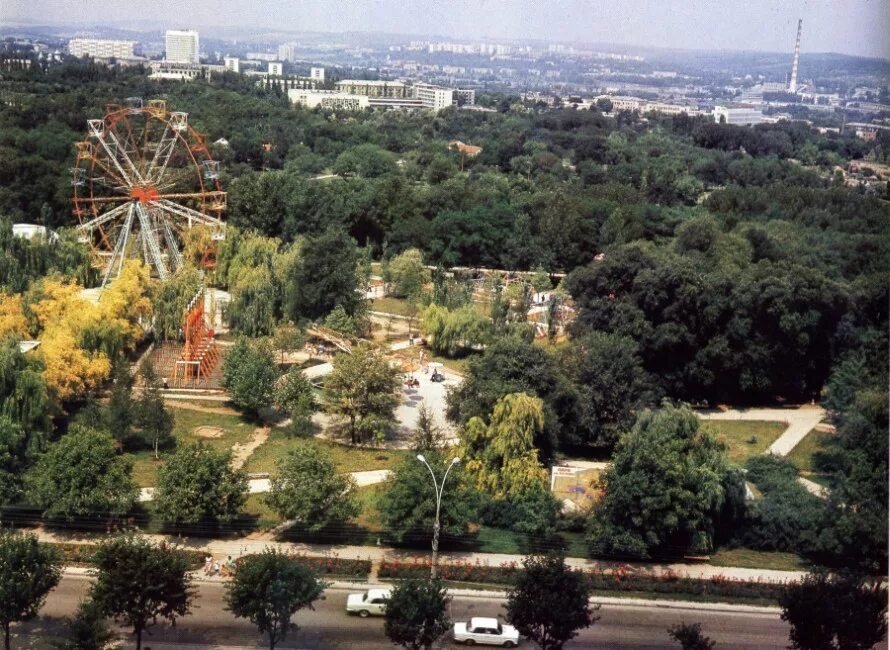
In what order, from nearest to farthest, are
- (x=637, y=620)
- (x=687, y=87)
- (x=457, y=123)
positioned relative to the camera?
(x=637, y=620), (x=687, y=87), (x=457, y=123)

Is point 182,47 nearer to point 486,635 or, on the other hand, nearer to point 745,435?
point 745,435

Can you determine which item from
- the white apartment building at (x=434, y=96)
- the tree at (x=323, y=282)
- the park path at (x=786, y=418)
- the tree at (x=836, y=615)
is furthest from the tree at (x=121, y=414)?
the white apartment building at (x=434, y=96)

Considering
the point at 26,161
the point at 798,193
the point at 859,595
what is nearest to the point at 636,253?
the point at 859,595

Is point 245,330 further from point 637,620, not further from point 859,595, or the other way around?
point 859,595

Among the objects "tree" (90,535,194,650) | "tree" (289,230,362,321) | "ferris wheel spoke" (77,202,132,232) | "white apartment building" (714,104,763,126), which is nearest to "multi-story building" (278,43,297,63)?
"ferris wheel spoke" (77,202,132,232)

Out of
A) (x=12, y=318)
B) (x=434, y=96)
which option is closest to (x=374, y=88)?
(x=434, y=96)

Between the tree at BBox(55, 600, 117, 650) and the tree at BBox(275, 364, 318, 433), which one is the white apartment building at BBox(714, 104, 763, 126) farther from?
the tree at BBox(55, 600, 117, 650)
